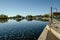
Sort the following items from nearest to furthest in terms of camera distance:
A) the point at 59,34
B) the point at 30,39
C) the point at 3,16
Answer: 1. the point at 59,34
2. the point at 30,39
3. the point at 3,16

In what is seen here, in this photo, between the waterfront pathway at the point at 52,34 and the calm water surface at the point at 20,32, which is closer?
the waterfront pathway at the point at 52,34

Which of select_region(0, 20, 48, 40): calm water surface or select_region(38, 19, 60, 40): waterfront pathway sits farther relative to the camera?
select_region(0, 20, 48, 40): calm water surface

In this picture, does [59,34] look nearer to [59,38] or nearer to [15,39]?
[59,38]

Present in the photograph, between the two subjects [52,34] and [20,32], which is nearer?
[52,34]

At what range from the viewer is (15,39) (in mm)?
20016

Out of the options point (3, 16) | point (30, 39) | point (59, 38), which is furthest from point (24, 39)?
point (3, 16)

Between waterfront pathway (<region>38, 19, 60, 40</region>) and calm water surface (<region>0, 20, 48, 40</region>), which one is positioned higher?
waterfront pathway (<region>38, 19, 60, 40</region>)

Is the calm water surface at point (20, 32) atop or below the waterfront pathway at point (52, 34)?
below

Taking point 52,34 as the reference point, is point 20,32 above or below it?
below

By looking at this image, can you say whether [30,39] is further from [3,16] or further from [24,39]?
[3,16]

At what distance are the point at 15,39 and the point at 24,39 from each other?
1.53 meters

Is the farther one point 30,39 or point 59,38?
point 30,39

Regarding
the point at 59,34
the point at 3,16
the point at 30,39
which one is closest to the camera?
the point at 59,34

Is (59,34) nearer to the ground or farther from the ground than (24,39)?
farther from the ground
